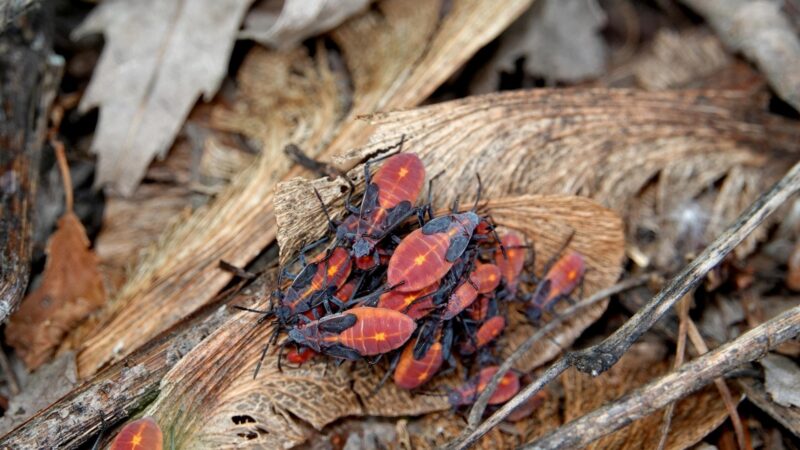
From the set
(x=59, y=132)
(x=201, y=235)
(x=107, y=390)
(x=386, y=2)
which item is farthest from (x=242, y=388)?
(x=386, y=2)

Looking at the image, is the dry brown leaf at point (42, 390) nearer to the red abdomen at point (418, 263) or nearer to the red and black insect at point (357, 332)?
Result: the red and black insect at point (357, 332)

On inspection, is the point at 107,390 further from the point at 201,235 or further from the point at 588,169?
the point at 588,169

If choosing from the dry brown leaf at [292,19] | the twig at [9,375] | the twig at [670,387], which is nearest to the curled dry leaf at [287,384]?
the twig at [670,387]

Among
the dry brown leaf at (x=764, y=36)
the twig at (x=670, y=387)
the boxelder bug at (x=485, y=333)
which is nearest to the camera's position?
the twig at (x=670, y=387)

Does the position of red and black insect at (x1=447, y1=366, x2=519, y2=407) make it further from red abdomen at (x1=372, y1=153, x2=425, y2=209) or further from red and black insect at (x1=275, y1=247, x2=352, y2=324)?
red abdomen at (x1=372, y1=153, x2=425, y2=209)

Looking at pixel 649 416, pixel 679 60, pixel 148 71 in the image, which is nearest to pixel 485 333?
pixel 649 416

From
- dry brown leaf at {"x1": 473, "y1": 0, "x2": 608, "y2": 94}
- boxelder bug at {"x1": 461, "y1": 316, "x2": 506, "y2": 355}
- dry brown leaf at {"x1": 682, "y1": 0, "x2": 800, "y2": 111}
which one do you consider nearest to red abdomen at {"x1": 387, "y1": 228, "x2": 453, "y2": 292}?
boxelder bug at {"x1": 461, "y1": 316, "x2": 506, "y2": 355}
